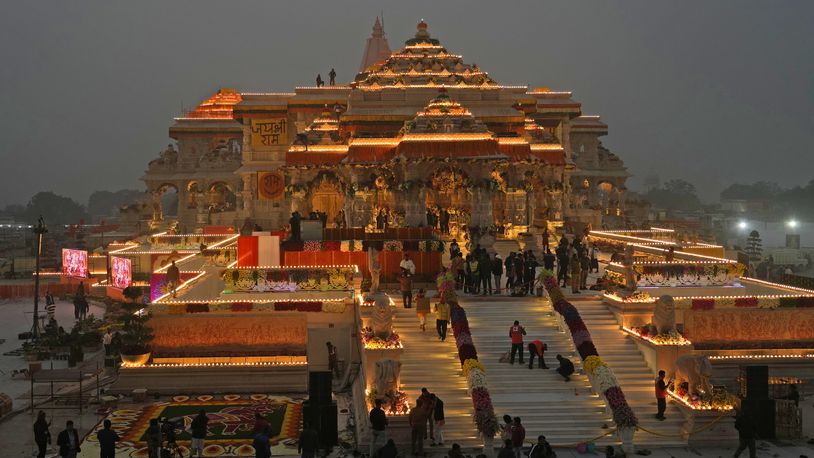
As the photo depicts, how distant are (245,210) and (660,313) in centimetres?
2879

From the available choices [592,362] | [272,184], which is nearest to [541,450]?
[592,362]

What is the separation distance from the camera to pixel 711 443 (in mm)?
16000

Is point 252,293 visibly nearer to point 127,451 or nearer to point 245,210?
point 127,451

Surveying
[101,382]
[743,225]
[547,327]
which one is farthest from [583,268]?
[743,225]

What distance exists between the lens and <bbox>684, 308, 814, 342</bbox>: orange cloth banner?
21094mm

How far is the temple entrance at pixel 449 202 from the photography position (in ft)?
104

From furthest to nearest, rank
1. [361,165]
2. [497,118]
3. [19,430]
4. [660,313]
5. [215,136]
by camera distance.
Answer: [215,136], [497,118], [361,165], [660,313], [19,430]

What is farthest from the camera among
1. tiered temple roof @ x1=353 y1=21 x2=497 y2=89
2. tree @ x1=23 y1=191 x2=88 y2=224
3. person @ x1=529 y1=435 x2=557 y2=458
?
tree @ x1=23 y1=191 x2=88 y2=224

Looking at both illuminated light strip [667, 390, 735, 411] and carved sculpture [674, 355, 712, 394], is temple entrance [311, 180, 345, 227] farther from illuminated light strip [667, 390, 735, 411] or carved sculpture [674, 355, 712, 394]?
carved sculpture [674, 355, 712, 394]

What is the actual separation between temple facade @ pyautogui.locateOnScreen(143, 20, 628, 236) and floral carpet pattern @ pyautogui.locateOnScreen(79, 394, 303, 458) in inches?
546

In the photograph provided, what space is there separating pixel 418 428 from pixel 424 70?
2561cm

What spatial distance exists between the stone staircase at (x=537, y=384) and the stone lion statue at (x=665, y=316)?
1.76 m

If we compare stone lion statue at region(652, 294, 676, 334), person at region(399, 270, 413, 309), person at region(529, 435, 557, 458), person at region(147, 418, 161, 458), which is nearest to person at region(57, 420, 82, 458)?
person at region(147, 418, 161, 458)

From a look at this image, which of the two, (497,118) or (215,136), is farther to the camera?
(215,136)
